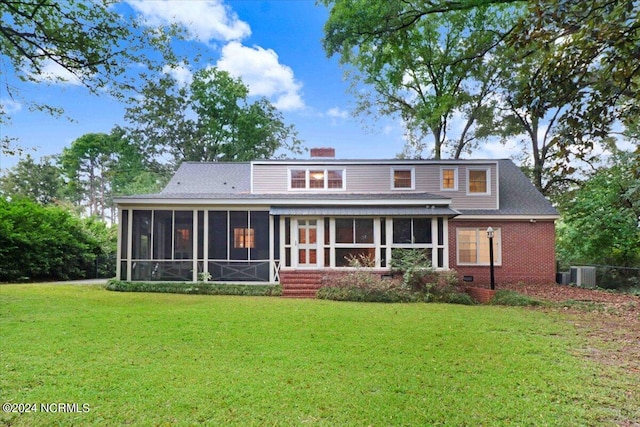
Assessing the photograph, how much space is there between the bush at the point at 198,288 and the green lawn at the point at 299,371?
4788 millimetres

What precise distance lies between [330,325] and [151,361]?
357 cm

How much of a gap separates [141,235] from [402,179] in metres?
11.0

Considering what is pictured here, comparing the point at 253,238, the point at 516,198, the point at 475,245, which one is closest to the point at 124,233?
the point at 253,238

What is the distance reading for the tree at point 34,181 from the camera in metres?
36.8

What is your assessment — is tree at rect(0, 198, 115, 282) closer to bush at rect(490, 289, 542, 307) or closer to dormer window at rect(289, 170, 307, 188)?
dormer window at rect(289, 170, 307, 188)

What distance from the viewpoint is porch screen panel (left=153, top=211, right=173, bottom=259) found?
47.4ft

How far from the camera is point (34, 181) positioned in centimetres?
3731

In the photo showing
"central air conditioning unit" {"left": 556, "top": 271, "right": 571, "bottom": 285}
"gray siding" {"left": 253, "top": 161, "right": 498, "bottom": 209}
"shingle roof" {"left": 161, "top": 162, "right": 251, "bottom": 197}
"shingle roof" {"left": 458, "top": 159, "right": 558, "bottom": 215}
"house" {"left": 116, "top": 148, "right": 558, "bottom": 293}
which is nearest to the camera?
"house" {"left": 116, "top": 148, "right": 558, "bottom": 293}

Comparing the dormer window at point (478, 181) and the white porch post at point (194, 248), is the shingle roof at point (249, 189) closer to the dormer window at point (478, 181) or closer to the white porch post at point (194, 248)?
the dormer window at point (478, 181)

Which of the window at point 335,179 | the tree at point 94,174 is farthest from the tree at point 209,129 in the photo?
the window at point 335,179

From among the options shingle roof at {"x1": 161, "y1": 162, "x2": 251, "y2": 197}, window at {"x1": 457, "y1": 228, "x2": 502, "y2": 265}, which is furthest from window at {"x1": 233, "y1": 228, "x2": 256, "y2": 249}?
window at {"x1": 457, "y1": 228, "x2": 502, "y2": 265}

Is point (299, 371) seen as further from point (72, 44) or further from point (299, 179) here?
point (299, 179)

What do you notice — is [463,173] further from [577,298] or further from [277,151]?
[277,151]

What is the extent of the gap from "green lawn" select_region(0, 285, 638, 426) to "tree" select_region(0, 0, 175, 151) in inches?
195
